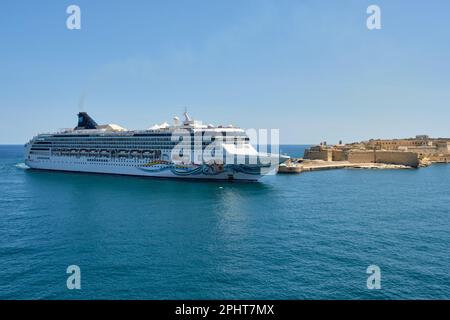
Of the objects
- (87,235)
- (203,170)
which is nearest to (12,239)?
(87,235)

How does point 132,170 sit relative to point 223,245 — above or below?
above

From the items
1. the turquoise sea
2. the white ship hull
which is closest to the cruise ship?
the white ship hull

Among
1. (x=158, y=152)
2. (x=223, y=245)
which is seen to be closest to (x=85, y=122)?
(x=158, y=152)

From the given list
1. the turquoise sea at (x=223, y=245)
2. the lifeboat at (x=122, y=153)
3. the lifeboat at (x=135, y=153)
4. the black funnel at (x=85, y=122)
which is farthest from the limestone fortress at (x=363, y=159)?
the black funnel at (x=85, y=122)

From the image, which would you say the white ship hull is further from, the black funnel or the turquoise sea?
the black funnel

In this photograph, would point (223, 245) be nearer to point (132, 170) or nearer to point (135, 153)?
point (132, 170)

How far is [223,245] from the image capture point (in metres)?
20.1

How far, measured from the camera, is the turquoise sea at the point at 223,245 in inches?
579

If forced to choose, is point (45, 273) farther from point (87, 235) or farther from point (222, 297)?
point (222, 297)

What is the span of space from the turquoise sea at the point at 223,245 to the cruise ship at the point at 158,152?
20.3 feet

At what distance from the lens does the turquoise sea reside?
14.7m

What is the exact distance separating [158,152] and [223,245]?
103 feet

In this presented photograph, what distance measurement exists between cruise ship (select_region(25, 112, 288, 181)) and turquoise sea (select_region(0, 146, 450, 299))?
619 cm
